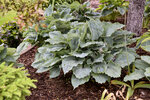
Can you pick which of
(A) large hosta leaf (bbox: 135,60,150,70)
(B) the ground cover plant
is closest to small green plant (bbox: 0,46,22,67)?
(B) the ground cover plant

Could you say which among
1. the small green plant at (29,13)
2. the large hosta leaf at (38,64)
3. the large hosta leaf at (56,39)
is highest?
the small green plant at (29,13)

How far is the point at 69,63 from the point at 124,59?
0.75 metres

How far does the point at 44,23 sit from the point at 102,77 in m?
1.56

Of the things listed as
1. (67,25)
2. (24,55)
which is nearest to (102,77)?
(67,25)

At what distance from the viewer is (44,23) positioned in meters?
2.84

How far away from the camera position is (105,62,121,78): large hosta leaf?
1854mm

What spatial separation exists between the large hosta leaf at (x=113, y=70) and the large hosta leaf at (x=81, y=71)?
0.78 ft

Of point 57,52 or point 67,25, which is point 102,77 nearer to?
point 57,52

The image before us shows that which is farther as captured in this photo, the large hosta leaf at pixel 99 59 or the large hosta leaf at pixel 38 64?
the large hosta leaf at pixel 38 64

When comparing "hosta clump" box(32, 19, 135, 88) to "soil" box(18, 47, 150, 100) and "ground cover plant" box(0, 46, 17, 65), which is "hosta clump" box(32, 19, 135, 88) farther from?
"ground cover plant" box(0, 46, 17, 65)

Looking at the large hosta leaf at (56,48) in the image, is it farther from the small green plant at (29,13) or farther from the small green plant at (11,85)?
the small green plant at (29,13)

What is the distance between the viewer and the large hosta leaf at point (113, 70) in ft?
6.08

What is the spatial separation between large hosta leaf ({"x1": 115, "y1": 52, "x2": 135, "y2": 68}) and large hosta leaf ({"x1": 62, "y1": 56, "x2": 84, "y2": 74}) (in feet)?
1.69

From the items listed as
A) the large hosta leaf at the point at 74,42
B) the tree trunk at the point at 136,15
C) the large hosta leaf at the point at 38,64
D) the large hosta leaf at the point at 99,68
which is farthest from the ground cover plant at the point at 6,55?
the tree trunk at the point at 136,15
